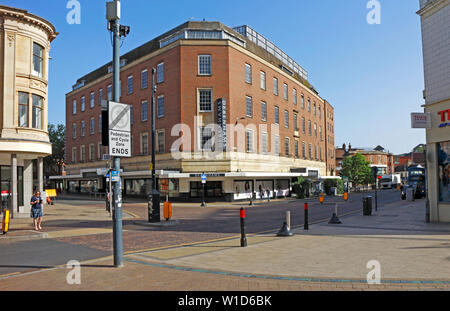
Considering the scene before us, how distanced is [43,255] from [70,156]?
2119 inches

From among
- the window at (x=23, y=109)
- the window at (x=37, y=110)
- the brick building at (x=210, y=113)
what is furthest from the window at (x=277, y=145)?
the window at (x=23, y=109)

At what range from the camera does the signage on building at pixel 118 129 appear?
8130mm

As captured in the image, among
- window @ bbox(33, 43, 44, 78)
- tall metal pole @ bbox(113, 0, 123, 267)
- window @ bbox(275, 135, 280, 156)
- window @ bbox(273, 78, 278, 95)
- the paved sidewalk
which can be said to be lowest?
the paved sidewalk

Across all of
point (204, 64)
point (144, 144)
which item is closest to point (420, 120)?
point (204, 64)

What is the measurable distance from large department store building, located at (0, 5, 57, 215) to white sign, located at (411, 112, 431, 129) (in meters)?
19.8

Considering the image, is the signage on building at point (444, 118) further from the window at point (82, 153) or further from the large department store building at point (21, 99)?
the window at point (82, 153)

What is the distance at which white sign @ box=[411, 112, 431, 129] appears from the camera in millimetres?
14695

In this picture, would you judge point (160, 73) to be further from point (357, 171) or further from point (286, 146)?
point (357, 171)

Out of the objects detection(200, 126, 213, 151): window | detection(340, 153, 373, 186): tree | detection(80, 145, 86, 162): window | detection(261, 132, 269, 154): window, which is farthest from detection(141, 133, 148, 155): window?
detection(340, 153, 373, 186): tree

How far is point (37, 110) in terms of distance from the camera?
21.8 meters

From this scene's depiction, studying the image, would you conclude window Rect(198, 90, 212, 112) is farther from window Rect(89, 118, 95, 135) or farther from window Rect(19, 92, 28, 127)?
window Rect(89, 118, 95, 135)

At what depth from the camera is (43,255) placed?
9906 mm
